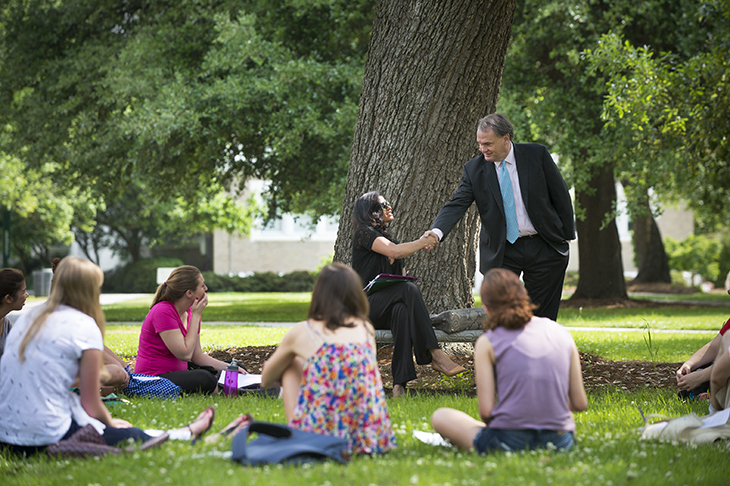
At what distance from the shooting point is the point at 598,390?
6328 millimetres

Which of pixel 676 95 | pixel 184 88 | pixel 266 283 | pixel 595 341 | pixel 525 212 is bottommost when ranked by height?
pixel 266 283

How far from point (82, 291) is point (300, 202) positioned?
15081mm

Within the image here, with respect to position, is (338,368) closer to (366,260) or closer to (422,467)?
(422,467)

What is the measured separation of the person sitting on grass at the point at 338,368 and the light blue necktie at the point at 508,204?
2.18 m

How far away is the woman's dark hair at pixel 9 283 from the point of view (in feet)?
15.7

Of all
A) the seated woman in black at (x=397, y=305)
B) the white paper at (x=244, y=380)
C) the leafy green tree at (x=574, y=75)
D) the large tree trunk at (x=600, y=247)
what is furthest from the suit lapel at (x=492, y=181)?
the large tree trunk at (x=600, y=247)

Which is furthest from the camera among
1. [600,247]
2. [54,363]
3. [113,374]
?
[600,247]

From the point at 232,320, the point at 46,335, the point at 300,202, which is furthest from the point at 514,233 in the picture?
the point at 300,202

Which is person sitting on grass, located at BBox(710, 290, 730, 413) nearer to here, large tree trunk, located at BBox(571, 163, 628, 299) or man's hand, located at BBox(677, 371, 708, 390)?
man's hand, located at BBox(677, 371, 708, 390)

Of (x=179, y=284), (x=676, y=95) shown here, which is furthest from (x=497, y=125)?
(x=676, y=95)

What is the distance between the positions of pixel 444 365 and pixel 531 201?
4.70 ft

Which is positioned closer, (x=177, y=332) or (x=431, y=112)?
(x=177, y=332)

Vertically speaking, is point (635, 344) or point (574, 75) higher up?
point (574, 75)

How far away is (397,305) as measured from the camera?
5.78 metres
